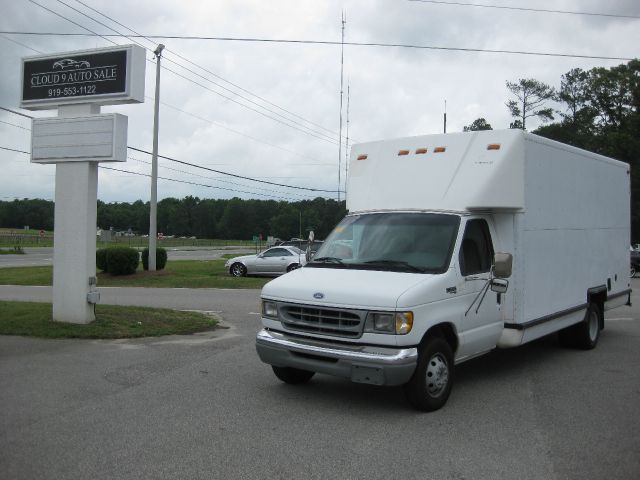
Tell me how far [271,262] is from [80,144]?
14.5 m

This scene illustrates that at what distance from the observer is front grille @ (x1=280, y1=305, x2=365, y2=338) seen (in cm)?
573

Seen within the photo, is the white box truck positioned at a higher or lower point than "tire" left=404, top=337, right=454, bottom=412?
higher

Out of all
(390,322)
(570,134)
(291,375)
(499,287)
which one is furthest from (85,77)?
(570,134)

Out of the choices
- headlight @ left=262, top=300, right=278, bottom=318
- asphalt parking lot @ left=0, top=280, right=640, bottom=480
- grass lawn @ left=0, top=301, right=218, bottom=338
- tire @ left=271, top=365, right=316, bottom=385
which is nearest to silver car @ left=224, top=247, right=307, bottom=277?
grass lawn @ left=0, top=301, right=218, bottom=338

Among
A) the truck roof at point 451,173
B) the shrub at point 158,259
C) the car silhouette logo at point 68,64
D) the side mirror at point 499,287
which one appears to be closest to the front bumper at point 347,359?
the side mirror at point 499,287

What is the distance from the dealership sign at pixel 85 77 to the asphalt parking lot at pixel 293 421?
4701 mm

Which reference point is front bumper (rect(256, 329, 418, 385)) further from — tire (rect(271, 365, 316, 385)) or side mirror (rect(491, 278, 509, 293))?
side mirror (rect(491, 278, 509, 293))

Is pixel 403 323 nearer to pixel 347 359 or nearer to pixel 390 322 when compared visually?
pixel 390 322

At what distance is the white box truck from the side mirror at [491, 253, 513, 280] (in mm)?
14

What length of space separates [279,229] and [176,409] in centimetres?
9877

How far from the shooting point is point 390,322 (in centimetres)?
559

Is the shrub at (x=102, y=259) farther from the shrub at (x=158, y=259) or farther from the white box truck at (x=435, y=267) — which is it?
the white box truck at (x=435, y=267)

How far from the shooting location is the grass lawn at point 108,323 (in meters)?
10.2

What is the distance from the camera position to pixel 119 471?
14.4 ft
